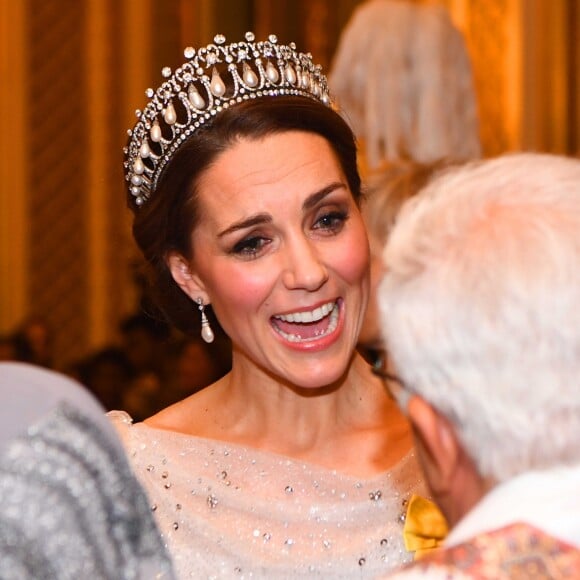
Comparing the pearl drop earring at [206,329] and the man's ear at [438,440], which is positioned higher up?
the man's ear at [438,440]

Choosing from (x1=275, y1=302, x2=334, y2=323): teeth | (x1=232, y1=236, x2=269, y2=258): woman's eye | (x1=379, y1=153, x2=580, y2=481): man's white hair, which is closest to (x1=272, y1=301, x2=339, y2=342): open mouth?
(x1=275, y1=302, x2=334, y2=323): teeth

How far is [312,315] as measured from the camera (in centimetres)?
291

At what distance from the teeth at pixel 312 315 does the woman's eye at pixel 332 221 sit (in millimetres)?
147

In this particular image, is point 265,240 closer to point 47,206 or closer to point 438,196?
point 438,196

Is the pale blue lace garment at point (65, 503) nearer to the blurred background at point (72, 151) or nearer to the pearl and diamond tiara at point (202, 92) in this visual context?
the pearl and diamond tiara at point (202, 92)

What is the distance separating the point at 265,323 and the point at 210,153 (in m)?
0.36

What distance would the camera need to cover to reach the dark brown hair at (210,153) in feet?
9.78

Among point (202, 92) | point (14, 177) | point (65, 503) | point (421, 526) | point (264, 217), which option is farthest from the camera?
point (14, 177)

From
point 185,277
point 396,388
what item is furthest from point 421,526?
point 396,388

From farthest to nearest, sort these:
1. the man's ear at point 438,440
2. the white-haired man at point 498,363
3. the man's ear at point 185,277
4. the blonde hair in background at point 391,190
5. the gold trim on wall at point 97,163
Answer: the gold trim on wall at point 97,163 → the blonde hair in background at point 391,190 → the man's ear at point 185,277 → the man's ear at point 438,440 → the white-haired man at point 498,363

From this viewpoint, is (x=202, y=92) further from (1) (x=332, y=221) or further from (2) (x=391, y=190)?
(2) (x=391, y=190)

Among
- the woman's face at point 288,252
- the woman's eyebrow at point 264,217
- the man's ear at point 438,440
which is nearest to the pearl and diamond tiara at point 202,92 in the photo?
the woman's face at point 288,252

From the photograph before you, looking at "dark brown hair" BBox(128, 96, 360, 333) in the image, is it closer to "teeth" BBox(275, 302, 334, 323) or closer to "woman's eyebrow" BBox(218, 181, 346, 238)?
"woman's eyebrow" BBox(218, 181, 346, 238)

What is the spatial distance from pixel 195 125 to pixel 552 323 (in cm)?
146
